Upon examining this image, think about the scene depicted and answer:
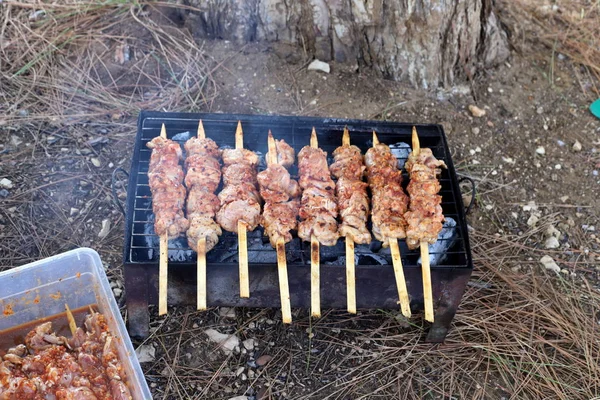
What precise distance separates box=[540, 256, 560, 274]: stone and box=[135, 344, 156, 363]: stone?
3.32m

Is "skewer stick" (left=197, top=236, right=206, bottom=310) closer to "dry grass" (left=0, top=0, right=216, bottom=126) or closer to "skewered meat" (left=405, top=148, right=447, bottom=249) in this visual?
"skewered meat" (left=405, top=148, right=447, bottom=249)

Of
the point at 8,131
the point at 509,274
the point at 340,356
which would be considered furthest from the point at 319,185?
the point at 8,131

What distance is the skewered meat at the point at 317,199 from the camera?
3838 millimetres

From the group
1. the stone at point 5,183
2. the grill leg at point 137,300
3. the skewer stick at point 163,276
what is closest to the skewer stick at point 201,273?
the skewer stick at point 163,276

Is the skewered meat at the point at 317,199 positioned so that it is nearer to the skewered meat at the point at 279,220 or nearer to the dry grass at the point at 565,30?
the skewered meat at the point at 279,220

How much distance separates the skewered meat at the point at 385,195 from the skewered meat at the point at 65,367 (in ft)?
6.21

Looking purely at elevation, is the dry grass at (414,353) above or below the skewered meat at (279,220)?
below

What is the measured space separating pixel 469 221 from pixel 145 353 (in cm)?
303

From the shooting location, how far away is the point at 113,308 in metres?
3.68

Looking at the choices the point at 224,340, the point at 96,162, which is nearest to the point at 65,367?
the point at 224,340

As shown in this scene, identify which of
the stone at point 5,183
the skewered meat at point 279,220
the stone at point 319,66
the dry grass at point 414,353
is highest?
the skewered meat at point 279,220

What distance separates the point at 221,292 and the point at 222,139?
1.34 m

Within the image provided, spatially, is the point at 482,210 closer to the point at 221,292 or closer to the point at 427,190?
the point at 427,190

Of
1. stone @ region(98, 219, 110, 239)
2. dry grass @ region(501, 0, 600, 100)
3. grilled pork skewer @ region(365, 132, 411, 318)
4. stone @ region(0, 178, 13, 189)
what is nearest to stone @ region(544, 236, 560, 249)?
grilled pork skewer @ region(365, 132, 411, 318)
